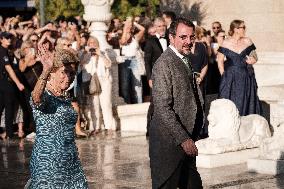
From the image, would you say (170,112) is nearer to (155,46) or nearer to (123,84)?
(155,46)

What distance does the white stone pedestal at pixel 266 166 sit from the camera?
1358cm

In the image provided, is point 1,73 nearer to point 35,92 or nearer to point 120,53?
point 120,53

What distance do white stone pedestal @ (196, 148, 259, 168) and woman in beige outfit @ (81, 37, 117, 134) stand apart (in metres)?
4.98

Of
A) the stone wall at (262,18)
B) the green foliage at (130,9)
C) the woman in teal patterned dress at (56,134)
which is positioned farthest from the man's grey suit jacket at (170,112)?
the green foliage at (130,9)

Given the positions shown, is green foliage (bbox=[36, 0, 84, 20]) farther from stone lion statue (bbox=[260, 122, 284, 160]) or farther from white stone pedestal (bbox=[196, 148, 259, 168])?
stone lion statue (bbox=[260, 122, 284, 160])

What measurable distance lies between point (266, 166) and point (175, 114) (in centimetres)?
494

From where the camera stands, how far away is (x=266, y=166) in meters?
13.7

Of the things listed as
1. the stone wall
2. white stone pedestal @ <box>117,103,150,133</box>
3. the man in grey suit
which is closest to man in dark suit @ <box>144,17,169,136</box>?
white stone pedestal @ <box>117,103,150,133</box>

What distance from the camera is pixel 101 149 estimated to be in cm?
1675

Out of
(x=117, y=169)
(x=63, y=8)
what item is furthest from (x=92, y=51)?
(x=63, y=8)

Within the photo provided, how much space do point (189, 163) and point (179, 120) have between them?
0.47m

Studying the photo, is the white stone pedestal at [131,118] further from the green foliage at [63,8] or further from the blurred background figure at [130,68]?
the green foliage at [63,8]

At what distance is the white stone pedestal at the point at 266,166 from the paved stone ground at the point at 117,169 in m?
0.13

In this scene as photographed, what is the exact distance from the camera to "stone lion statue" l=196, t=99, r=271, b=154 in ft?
48.0
